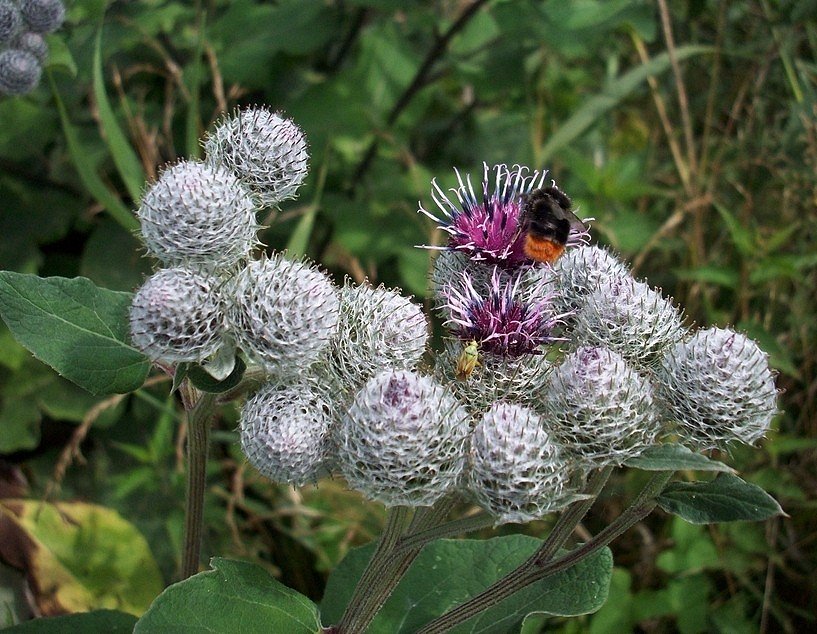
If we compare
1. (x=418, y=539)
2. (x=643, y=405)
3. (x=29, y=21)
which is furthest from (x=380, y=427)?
(x=29, y=21)

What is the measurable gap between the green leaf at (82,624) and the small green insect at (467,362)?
3.90 feet

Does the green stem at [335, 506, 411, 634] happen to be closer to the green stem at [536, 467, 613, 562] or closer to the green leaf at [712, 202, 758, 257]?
the green stem at [536, 467, 613, 562]

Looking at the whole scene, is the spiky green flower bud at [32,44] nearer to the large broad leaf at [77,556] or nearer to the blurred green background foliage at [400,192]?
the blurred green background foliage at [400,192]

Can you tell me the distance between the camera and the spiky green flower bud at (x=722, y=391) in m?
1.91

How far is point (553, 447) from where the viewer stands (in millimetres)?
1881

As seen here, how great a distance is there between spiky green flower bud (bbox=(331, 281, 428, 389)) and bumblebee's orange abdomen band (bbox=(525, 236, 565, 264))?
376 mm

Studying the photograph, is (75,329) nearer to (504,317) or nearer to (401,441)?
(401,441)

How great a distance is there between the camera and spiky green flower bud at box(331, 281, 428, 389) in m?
2.05

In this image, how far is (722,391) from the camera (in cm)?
191

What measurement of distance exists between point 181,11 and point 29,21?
99 centimetres

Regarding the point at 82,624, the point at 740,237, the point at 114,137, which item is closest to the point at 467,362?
the point at 82,624

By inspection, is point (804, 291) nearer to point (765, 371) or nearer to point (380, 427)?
point (765, 371)

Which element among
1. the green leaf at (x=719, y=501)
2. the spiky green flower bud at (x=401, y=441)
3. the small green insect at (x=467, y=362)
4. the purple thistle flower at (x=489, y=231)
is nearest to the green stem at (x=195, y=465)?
the spiky green flower bud at (x=401, y=441)

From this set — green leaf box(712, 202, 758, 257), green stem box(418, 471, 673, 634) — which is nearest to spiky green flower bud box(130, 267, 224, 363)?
green stem box(418, 471, 673, 634)
